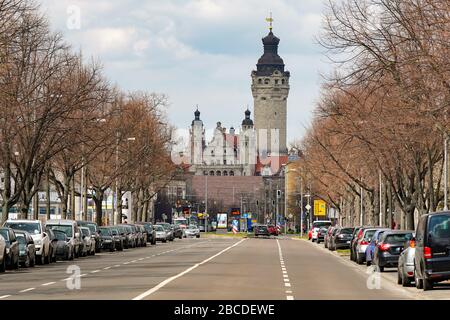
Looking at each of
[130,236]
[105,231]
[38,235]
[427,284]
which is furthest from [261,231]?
[427,284]

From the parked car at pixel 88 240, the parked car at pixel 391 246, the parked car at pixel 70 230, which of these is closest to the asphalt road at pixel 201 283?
the parked car at pixel 391 246

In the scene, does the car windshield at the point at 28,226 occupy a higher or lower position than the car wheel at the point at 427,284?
higher

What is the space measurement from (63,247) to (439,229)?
87.8 ft

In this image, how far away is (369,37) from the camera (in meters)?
40.3

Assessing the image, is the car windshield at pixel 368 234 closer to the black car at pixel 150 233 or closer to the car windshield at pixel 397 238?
the car windshield at pixel 397 238

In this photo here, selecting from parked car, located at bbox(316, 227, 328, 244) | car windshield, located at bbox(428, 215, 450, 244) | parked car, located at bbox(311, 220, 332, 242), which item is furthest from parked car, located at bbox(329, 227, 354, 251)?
car windshield, located at bbox(428, 215, 450, 244)

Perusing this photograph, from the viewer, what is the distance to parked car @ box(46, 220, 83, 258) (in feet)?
181

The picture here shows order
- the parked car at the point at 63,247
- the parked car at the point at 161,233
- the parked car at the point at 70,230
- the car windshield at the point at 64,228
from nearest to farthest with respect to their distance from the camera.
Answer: the parked car at the point at 63,247, the car windshield at the point at 64,228, the parked car at the point at 70,230, the parked car at the point at 161,233

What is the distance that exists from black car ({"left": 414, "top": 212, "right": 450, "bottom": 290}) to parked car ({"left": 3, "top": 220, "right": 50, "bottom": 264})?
21173 millimetres

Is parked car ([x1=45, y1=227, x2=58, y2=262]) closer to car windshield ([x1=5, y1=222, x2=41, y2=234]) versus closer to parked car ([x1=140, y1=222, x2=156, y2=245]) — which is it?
car windshield ([x1=5, y1=222, x2=41, y2=234])

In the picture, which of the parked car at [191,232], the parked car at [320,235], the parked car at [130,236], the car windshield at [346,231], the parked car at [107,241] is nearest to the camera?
the parked car at [107,241]

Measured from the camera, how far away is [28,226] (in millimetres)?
48719

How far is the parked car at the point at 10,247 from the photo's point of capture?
40.9m
